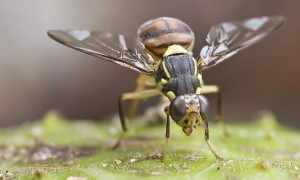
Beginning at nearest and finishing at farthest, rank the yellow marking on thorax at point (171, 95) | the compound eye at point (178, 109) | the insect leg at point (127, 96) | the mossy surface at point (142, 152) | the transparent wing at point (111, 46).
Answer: the mossy surface at point (142, 152)
the compound eye at point (178, 109)
the yellow marking on thorax at point (171, 95)
the transparent wing at point (111, 46)
the insect leg at point (127, 96)

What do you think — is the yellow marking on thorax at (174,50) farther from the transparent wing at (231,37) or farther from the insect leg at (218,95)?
the insect leg at (218,95)

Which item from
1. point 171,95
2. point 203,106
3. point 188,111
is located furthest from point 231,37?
point 188,111

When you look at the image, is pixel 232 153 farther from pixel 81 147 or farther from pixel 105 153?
pixel 81 147

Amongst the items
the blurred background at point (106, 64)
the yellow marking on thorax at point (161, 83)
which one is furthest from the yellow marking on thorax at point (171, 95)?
the blurred background at point (106, 64)

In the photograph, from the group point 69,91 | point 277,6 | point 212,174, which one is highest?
point 277,6

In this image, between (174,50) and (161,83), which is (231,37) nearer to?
(174,50)

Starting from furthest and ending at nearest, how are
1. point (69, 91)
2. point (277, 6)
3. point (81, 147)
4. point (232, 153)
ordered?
point (277, 6)
point (69, 91)
point (81, 147)
point (232, 153)

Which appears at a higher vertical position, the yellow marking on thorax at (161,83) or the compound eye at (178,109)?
the yellow marking on thorax at (161,83)

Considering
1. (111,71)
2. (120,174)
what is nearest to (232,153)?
(120,174)
